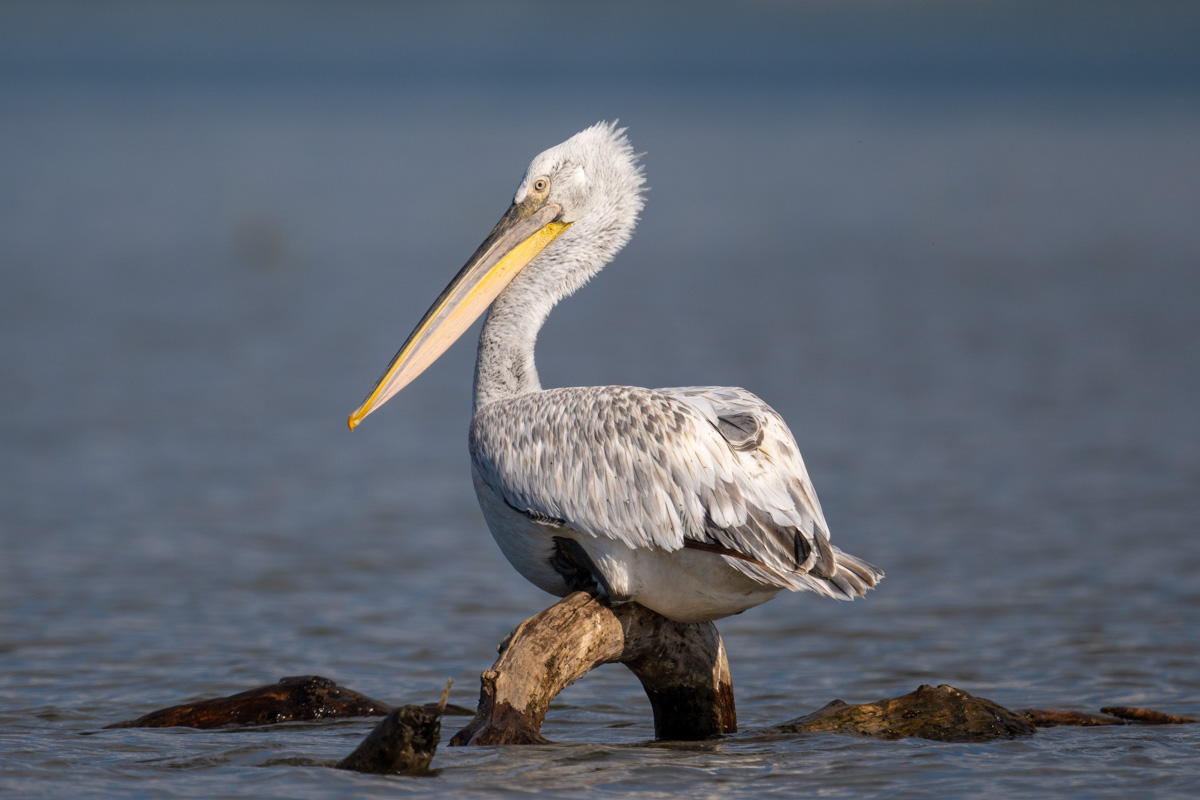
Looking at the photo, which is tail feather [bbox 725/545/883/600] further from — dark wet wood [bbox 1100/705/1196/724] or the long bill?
the long bill

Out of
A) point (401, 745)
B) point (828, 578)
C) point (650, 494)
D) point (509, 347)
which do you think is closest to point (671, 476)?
point (650, 494)

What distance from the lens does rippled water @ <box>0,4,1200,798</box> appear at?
518cm

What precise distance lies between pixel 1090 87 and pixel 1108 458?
63.1 m

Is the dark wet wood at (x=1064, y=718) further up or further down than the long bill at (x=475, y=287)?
further down

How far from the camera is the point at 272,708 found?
5.56 m

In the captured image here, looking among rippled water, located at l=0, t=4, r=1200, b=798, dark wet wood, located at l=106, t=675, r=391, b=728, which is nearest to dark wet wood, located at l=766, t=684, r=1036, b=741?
rippled water, located at l=0, t=4, r=1200, b=798

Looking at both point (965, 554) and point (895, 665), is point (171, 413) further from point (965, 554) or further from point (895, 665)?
point (895, 665)

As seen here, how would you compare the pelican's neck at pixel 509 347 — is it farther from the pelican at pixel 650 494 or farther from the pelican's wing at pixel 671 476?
the pelican's wing at pixel 671 476

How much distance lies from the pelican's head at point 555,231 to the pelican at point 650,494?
0.31 metres

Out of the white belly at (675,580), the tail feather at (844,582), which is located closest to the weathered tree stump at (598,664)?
the white belly at (675,580)

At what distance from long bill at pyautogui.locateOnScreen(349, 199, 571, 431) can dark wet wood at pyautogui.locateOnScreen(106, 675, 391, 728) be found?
107cm

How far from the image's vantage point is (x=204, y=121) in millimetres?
58562

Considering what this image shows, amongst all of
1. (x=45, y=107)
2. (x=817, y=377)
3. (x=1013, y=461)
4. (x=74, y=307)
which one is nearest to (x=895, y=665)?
(x=1013, y=461)

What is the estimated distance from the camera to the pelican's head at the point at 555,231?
577cm
